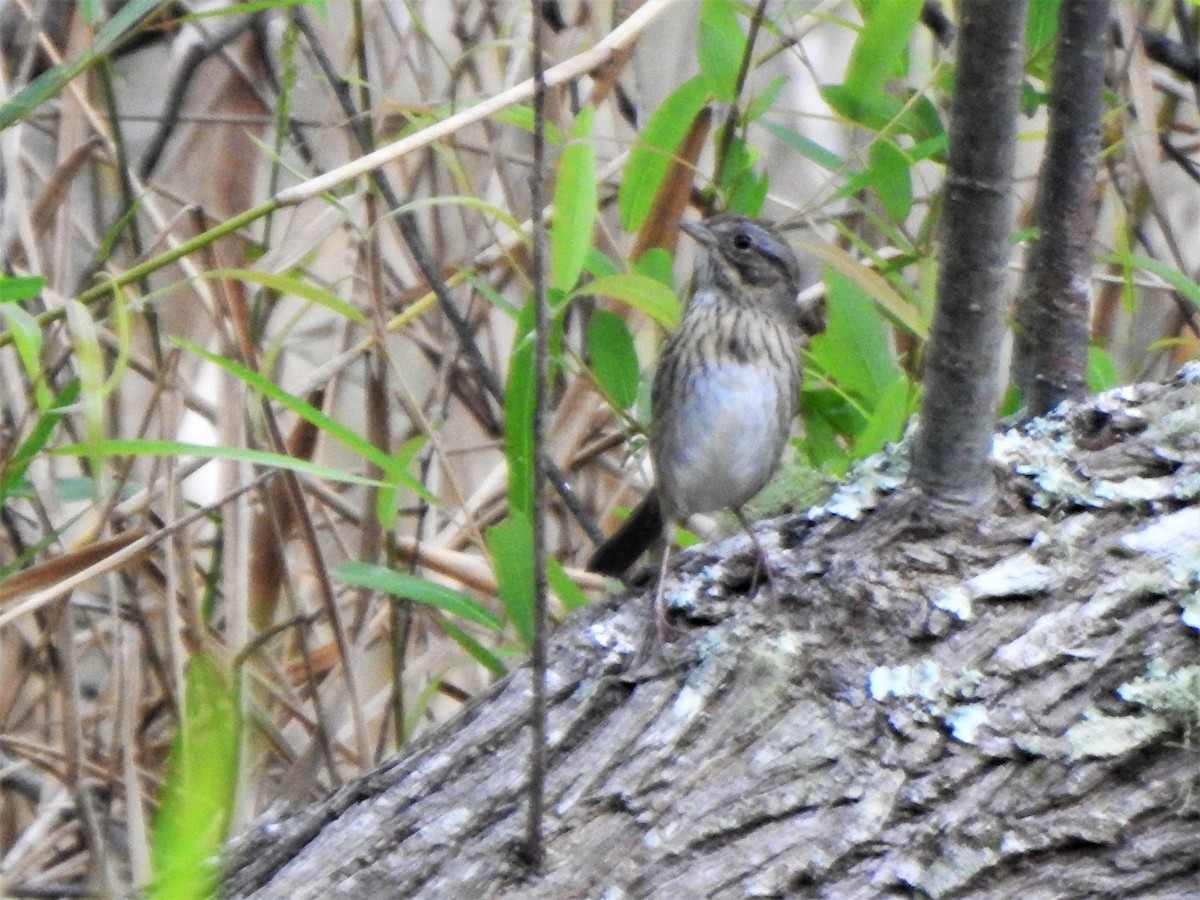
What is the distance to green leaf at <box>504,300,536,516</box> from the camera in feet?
6.78

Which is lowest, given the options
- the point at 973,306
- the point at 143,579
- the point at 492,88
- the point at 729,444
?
the point at 143,579

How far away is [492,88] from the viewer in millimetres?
3043

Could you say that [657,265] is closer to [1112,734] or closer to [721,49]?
[721,49]

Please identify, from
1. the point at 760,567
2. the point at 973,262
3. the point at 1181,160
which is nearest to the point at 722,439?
the point at 760,567

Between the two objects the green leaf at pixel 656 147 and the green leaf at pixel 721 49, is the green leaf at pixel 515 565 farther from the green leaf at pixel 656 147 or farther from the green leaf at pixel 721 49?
the green leaf at pixel 721 49

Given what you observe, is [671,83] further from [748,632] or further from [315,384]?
[748,632]

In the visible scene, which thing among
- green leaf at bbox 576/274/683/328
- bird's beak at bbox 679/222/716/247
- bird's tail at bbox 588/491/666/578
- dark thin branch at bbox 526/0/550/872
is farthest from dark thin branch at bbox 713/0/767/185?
dark thin branch at bbox 526/0/550/872

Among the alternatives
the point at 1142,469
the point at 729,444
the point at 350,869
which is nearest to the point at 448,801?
the point at 350,869

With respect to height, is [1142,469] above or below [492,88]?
below

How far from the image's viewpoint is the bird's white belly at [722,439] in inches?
98.1

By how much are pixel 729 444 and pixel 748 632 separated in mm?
894

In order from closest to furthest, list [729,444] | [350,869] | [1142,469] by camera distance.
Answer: [350,869], [1142,469], [729,444]

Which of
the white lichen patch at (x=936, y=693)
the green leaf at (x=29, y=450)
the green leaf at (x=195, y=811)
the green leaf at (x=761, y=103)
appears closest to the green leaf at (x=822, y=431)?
the green leaf at (x=761, y=103)

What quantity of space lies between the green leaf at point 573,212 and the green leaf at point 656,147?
169mm
